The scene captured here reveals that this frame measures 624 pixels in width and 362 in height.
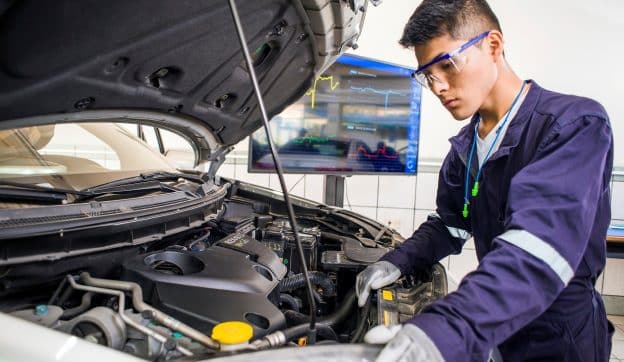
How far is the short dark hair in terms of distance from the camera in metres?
1.04

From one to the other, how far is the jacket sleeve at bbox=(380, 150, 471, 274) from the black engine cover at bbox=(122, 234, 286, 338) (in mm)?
450

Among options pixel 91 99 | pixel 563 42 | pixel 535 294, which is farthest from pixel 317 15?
pixel 563 42

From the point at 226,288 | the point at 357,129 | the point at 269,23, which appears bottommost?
the point at 226,288

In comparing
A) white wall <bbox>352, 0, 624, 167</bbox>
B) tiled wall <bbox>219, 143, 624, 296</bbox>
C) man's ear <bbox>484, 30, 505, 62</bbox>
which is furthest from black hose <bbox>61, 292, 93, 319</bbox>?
white wall <bbox>352, 0, 624, 167</bbox>

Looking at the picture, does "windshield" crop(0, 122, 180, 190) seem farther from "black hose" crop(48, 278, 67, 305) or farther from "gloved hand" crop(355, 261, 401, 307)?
"gloved hand" crop(355, 261, 401, 307)

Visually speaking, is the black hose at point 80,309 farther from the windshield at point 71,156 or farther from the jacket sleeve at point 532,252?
the jacket sleeve at point 532,252

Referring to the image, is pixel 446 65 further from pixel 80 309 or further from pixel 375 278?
pixel 80 309

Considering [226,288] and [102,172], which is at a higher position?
[102,172]

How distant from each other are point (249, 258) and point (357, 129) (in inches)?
73.6

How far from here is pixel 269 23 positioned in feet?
3.88

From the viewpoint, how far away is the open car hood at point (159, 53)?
88cm

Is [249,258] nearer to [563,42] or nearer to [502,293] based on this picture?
[502,293]

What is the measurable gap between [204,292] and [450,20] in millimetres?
928

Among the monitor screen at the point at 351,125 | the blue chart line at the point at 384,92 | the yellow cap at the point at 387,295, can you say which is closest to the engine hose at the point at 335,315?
the yellow cap at the point at 387,295
